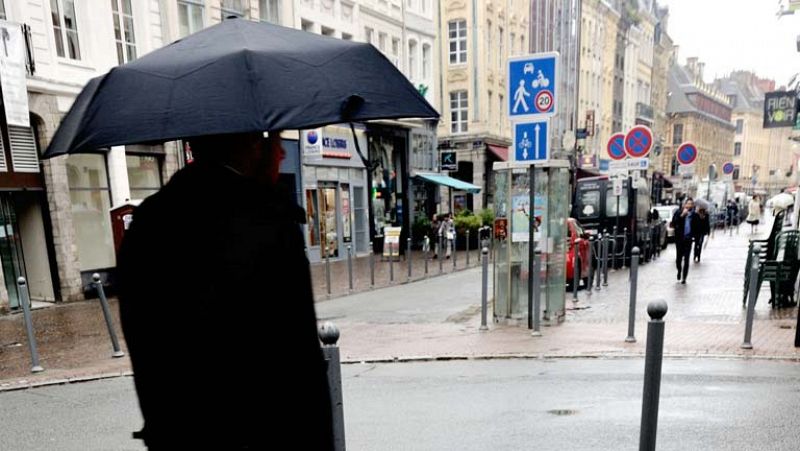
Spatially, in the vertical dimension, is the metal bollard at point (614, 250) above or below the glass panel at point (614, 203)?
below

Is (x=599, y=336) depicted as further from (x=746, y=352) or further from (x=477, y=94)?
(x=477, y=94)

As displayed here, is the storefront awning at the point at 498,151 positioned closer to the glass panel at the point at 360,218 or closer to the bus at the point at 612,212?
the glass panel at the point at 360,218

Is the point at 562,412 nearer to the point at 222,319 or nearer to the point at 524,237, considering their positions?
the point at 524,237

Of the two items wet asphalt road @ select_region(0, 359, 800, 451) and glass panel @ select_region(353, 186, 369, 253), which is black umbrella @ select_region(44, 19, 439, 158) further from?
glass panel @ select_region(353, 186, 369, 253)

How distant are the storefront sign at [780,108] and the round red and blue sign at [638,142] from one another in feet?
44.9

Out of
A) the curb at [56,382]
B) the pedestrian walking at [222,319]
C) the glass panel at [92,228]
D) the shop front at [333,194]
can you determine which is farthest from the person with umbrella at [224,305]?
the shop front at [333,194]

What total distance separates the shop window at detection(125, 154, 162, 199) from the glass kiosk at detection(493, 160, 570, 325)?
1071 centimetres

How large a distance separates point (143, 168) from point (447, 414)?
13.4 meters

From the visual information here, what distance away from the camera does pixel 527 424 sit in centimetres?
455

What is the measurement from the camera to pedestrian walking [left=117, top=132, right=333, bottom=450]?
133 cm

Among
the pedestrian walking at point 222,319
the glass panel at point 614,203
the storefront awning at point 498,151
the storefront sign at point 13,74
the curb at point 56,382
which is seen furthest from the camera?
the storefront awning at point 498,151

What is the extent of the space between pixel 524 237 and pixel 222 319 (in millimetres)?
7411

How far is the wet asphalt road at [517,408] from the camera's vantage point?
4258 millimetres

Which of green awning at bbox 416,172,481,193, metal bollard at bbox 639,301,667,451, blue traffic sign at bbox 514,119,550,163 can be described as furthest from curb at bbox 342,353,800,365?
green awning at bbox 416,172,481,193
